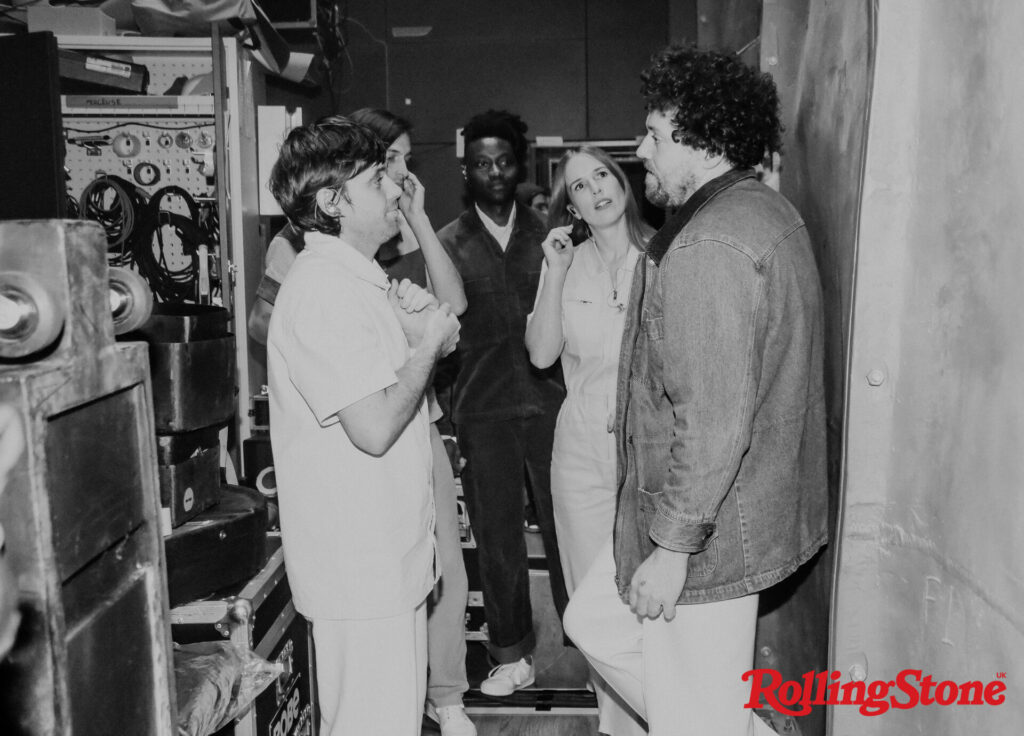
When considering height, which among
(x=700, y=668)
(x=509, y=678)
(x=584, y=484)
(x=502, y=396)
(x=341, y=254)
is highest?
(x=341, y=254)

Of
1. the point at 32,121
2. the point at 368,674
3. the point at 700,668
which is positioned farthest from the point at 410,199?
the point at 700,668

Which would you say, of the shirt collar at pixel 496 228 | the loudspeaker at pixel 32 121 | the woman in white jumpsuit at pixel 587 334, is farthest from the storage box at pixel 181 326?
the shirt collar at pixel 496 228

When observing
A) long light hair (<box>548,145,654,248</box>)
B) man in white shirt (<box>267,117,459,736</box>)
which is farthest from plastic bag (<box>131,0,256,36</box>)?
man in white shirt (<box>267,117,459,736</box>)

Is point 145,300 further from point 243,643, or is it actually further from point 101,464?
point 243,643

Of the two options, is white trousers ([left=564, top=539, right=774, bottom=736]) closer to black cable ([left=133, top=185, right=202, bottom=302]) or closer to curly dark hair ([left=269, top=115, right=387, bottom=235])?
curly dark hair ([left=269, top=115, right=387, bottom=235])

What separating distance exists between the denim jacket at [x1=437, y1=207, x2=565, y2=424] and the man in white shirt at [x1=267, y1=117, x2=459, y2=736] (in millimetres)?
1023

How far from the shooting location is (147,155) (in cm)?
333

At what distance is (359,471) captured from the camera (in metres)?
1.78

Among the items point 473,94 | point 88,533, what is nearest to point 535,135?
point 473,94

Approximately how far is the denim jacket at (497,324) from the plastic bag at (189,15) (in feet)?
3.75

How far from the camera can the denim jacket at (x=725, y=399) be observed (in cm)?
156

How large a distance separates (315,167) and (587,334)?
3.30ft

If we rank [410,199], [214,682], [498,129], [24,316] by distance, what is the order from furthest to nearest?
[498,129] → [410,199] → [214,682] → [24,316]

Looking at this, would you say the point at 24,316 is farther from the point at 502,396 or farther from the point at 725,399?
the point at 502,396
